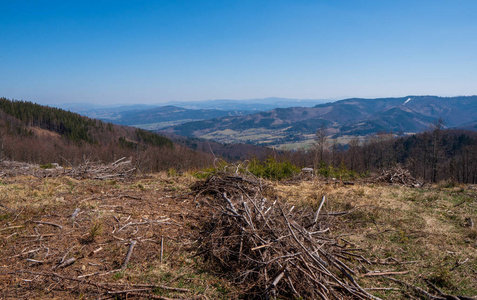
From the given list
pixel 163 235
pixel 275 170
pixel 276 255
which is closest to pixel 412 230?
pixel 276 255

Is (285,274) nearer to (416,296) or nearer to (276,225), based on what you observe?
(276,225)

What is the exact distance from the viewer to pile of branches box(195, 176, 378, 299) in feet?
11.9

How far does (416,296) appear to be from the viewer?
3.85 meters

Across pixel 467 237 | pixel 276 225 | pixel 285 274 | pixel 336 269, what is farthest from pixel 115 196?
pixel 467 237

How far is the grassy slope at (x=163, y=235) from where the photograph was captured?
383 cm

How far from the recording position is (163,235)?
5055mm

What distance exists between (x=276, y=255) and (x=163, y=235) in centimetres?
228

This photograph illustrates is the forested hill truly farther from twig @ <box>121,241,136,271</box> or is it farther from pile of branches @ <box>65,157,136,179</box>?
twig @ <box>121,241,136,271</box>

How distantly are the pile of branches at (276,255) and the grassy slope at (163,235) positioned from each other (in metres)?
0.29

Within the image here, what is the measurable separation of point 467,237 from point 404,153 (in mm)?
80835

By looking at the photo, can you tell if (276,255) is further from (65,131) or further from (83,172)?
(65,131)

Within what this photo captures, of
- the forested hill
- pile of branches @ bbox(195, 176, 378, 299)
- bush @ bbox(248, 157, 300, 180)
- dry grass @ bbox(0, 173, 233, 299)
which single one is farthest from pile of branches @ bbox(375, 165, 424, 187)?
the forested hill

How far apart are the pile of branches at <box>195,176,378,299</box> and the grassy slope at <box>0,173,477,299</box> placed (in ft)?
0.96

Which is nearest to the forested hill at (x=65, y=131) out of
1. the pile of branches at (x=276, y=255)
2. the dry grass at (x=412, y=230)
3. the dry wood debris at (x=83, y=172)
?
the dry wood debris at (x=83, y=172)
